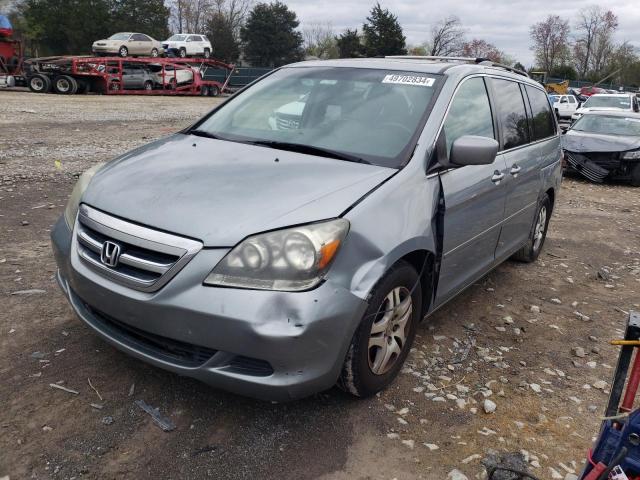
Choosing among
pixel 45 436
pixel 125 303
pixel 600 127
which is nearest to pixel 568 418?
pixel 125 303

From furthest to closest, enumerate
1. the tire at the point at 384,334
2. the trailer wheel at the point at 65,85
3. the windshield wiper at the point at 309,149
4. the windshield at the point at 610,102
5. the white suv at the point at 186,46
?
1. the white suv at the point at 186,46
2. the trailer wheel at the point at 65,85
3. the windshield at the point at 610,102
4. the windshield wiper at the point at 309,149
5. the tire at the point at 384,334

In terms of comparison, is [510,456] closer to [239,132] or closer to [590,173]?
[239,132]

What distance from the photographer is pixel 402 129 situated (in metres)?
3.27

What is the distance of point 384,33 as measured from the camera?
5284cm

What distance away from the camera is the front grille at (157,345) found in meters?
2.48

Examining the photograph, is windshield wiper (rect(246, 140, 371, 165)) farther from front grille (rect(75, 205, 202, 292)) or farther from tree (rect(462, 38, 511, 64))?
tree (rect(462, 38, 511, 64))

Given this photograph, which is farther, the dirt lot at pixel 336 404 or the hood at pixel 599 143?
the hood at pixel 599 143

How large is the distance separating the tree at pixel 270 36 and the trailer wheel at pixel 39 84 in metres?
33.2

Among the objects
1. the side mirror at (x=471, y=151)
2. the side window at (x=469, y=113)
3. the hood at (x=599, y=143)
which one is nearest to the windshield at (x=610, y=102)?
the hood at (x=599, y=143)

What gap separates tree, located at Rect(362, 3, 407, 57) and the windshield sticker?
51.3m

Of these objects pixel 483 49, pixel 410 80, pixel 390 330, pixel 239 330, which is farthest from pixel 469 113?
pixel 483 49

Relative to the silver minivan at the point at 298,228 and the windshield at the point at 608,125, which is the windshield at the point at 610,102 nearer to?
the windshield at the point at 608,125

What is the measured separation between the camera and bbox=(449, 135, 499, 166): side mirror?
316 cm

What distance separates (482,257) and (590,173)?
336 inches
